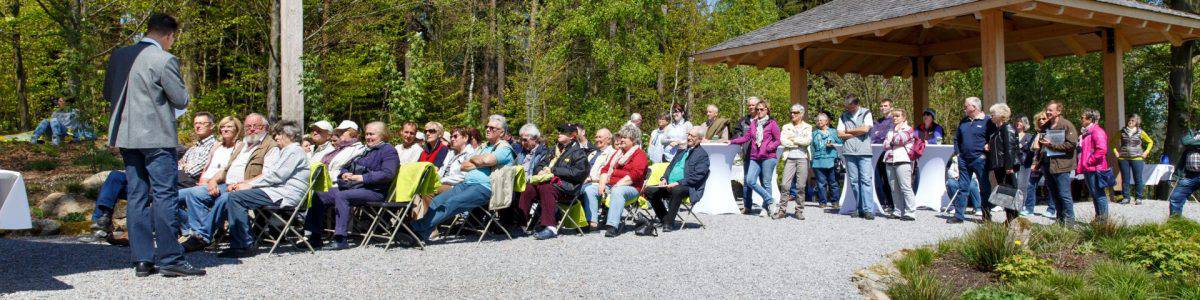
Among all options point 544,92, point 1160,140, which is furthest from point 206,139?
point 1160,140

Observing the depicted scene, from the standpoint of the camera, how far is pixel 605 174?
847 centimetres

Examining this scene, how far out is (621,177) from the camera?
847cm

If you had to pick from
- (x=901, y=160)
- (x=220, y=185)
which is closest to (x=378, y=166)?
(x=220, y=185)

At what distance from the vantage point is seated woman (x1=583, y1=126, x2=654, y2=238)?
26.5ft

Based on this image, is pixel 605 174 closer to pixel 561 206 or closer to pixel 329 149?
pixel 561 206

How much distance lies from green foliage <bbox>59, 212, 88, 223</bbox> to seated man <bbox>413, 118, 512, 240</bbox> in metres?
4.09

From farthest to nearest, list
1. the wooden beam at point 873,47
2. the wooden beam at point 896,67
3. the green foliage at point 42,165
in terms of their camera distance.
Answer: the wooden beam at point 896,67
the wooden beam at point 873,47
the green foliage at point 42,165

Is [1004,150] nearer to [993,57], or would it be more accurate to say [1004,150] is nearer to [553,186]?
[993,57]

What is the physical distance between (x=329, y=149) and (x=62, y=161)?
7.69 m

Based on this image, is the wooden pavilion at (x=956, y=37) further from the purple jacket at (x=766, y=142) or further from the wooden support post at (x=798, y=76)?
the purple jacket at (x=766, y=142)

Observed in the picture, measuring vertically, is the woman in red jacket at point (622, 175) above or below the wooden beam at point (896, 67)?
below

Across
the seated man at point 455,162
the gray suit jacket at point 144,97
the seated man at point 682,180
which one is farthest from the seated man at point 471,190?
the gray suit jacket at point 144,97

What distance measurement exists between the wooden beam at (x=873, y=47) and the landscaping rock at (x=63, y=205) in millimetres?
10536

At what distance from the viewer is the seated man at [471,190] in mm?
7309
